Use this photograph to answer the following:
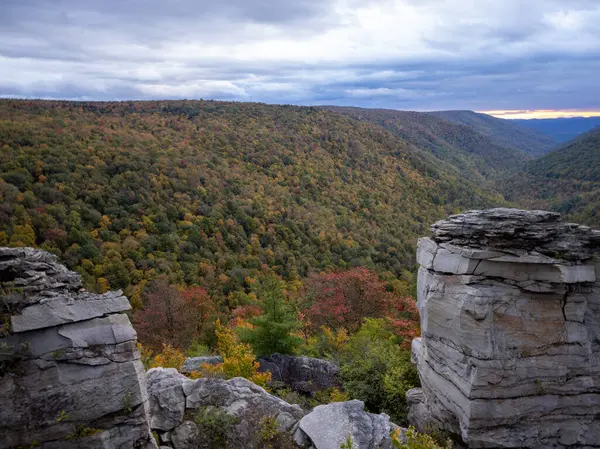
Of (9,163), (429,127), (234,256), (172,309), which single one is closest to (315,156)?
(234,256)

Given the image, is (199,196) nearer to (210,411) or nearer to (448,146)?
(210,411)

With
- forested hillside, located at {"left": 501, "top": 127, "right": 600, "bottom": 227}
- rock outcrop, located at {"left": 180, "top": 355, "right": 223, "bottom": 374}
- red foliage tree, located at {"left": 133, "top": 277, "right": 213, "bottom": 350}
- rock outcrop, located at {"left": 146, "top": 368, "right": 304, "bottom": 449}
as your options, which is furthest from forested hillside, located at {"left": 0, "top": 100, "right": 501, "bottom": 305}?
rock outcrop, located at {"left": 146, "top": 368, "right": 304, "bottom": 449}

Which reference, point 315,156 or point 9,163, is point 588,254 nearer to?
point 9,163

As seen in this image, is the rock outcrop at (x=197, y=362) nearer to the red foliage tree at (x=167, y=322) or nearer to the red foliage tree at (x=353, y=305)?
the red foliage tree at (x=167, y=322)

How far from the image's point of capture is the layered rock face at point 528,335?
33.6ft

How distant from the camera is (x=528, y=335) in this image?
10359 millimetres

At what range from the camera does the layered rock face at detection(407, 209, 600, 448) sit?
10.2m

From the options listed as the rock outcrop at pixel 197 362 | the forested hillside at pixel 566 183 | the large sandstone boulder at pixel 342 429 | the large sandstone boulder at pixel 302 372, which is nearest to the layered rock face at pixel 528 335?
the large sandstone boulder at pixel 342 429

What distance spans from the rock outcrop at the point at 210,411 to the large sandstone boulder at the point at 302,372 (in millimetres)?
3729

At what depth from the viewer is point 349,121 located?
109 metres

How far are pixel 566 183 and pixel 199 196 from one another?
85340 millimetres

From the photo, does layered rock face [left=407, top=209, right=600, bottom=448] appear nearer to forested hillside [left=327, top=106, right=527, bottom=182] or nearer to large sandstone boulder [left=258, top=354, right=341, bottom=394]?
large sandstone boulder [left=258, top=354, right=341, bottom=394]

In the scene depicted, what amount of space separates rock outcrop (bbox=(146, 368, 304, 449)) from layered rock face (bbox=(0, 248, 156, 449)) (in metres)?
1.02

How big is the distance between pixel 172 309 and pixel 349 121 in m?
93.6
